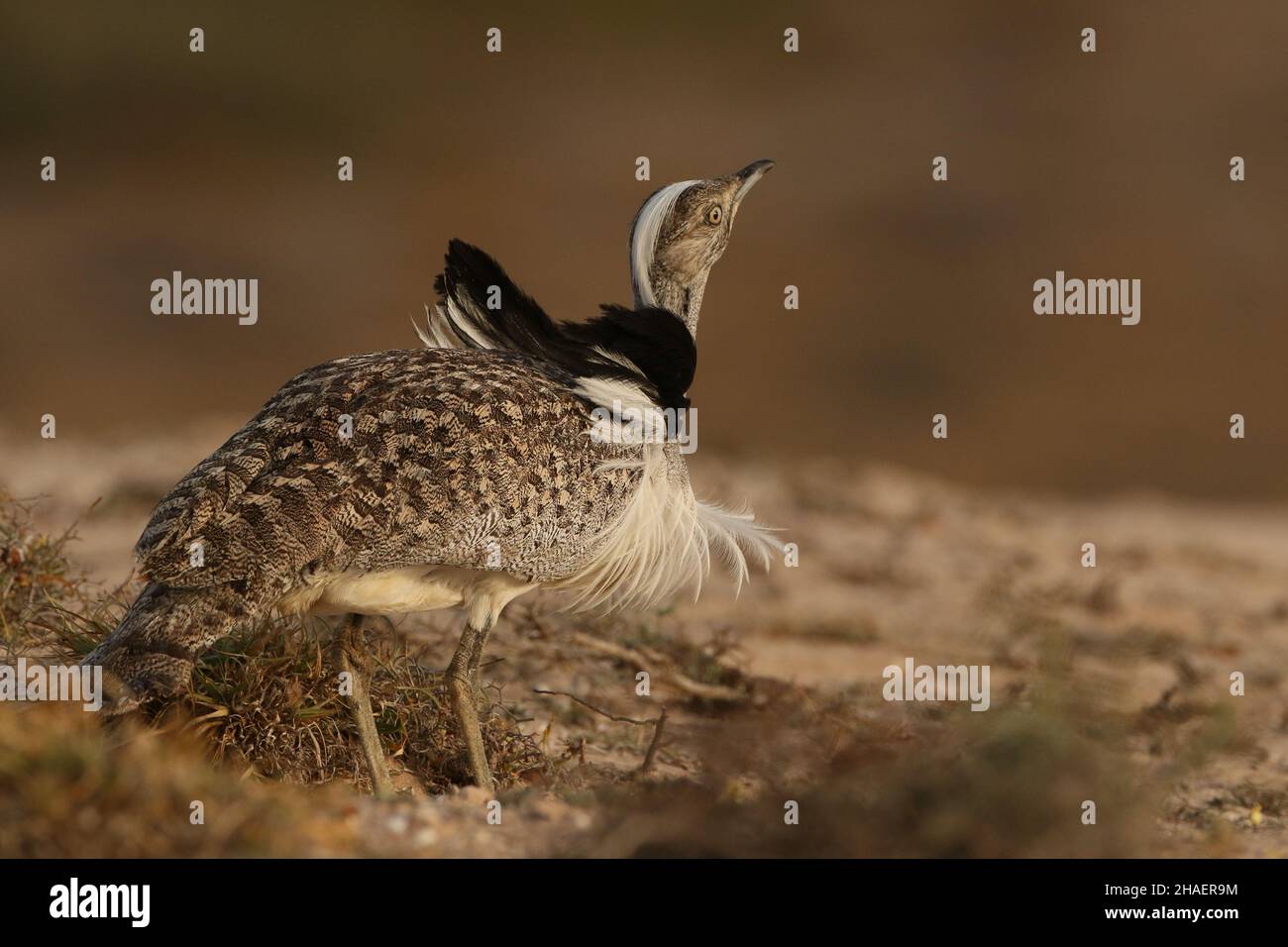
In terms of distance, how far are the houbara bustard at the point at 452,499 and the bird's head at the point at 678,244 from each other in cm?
31

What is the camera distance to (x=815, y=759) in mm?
4852

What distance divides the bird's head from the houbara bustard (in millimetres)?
314

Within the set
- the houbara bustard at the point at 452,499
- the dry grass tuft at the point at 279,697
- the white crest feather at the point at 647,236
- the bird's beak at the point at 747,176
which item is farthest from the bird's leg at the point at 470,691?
the bird's beak at the point at 747,176

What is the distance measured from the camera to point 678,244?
6414mm

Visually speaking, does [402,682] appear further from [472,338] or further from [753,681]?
[753,681]

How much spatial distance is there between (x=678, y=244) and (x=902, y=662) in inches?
115

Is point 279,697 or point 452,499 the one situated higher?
point 452,499

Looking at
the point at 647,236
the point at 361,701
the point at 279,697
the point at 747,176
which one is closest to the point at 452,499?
the point at 361,701

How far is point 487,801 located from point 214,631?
104 cm

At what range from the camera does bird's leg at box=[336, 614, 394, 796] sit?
5.22m

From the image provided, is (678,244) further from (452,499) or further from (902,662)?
(902,662)

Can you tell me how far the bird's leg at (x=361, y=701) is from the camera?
17.1 ft

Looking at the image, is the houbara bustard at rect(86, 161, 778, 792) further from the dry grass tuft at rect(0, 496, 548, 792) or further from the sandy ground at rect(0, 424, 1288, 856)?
the sandy ground at rect(0, 424, 1288, 856)

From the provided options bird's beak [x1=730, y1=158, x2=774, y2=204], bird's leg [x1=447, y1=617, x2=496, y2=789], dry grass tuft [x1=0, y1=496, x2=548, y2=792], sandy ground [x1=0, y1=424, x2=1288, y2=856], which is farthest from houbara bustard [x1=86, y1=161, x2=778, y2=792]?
bird's beak [x1=730, y1=158, x2=774, y2=204]
